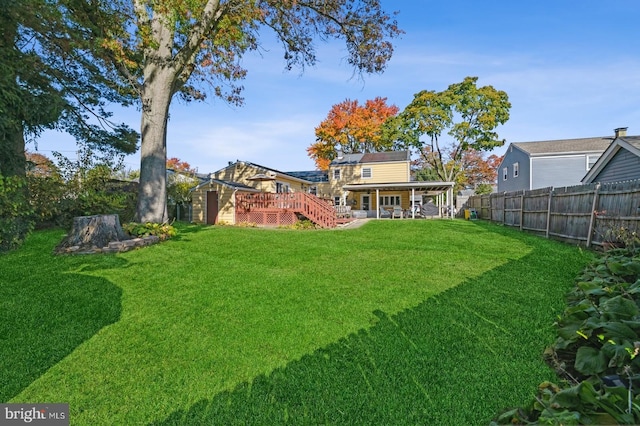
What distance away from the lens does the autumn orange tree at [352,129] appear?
33.0m

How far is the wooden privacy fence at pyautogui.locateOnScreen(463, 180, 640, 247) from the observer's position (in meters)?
6.18

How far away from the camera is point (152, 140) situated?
9906mm

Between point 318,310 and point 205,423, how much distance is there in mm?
2012

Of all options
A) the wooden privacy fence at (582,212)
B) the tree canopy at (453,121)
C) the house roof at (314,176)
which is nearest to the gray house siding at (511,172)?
the tree canopy at (453,121)

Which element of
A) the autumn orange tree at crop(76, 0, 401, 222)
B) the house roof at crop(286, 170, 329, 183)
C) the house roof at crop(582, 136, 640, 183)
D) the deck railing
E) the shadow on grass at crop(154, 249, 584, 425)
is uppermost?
the autumn orange tree at crop(76, 0, 401, 222)

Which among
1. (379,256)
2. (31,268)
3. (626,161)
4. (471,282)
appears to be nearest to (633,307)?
(471,282)

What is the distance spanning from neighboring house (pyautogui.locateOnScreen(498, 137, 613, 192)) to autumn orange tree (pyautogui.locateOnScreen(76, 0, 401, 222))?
1460 cm

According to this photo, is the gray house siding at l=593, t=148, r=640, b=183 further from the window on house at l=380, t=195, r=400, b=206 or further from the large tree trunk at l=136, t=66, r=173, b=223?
the large tree trunk at l=136, t=66, r=173, b=223

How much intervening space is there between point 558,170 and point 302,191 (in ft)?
57.9

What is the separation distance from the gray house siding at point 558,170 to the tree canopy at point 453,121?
296 inches

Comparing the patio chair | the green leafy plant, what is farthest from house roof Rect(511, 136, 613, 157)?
the green leafy plant

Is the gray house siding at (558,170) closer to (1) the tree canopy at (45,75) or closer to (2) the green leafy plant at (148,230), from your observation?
(2) the green leafy plant at (148,230)

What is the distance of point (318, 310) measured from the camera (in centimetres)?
392

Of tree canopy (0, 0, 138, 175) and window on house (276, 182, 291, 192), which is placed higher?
tree canopy (0, 0, 138, 175)
